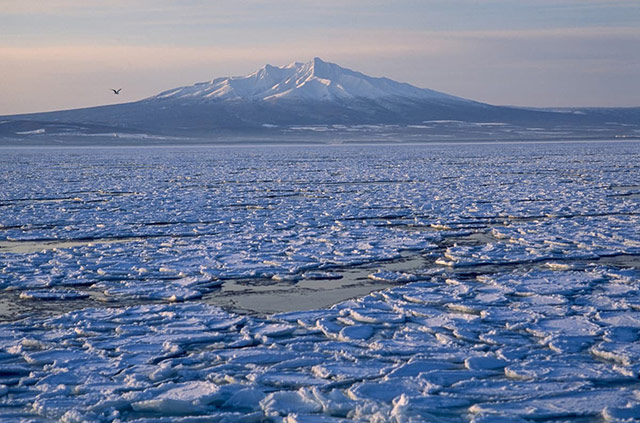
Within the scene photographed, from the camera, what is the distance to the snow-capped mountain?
489 feet

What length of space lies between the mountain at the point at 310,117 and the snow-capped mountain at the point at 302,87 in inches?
8.0

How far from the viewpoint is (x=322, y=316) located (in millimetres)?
5109

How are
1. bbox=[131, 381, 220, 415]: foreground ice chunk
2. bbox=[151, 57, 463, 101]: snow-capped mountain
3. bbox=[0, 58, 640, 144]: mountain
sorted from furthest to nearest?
bbox=[151, 57, 463, 101]: snow-capped mountain, bbox=[0, 58, 640, 144]: mountain, bbox=[131, 381, 220, 415]: foreground ice chunk

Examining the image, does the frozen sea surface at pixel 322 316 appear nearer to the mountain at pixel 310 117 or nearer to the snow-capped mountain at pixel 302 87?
the mountain at pixel 310 117

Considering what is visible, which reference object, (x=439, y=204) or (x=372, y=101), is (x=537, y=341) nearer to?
(x=439, y=204)

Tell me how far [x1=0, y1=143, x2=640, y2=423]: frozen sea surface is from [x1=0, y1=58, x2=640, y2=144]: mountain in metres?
70.4

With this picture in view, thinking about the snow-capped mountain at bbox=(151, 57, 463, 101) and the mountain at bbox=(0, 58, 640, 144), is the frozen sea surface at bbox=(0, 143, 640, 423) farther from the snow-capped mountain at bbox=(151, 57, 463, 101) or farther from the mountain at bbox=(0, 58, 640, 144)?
the snow-capped mountain at bbox=(151, 57, 463, 101)

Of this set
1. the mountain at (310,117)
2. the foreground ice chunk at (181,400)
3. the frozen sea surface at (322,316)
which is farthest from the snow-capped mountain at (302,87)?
the foreground ice chunk at (181,400)

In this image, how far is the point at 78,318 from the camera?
201 inches

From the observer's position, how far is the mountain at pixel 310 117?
3492 inches

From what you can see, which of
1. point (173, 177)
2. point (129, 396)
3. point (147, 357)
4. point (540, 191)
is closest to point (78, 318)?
point (147, 357)

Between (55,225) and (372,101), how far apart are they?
132967 millimetres

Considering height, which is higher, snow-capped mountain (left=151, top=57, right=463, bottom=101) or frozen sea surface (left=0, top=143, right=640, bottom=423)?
snow-capped mountain (left=151, top=57, right=463, bottom=101)

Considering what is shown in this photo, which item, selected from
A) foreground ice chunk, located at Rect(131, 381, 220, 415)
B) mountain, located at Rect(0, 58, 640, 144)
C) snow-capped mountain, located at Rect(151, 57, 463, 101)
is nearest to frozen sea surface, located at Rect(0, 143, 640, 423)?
foreground ice chunk, located at Rect(131, 381, 220, 415)
